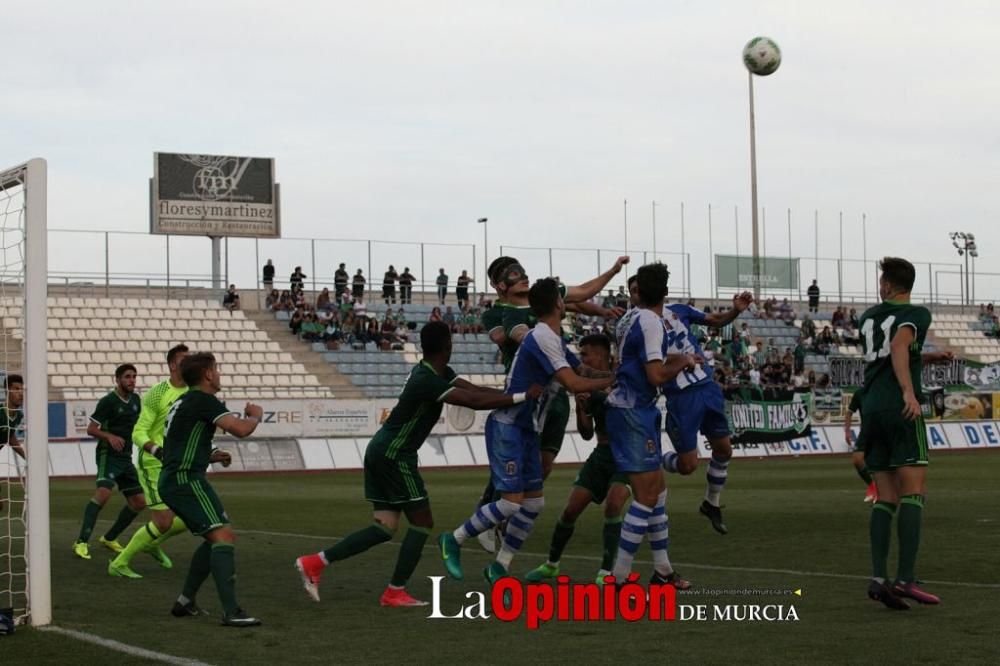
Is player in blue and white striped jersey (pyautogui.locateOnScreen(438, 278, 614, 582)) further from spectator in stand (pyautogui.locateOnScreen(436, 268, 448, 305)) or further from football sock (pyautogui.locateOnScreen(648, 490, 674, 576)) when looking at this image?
spectator in stand (pyautogui.locateOnScreen(436, 268, 448, 305))

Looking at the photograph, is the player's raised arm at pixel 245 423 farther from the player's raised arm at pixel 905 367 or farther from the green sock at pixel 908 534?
the green sock at pixel 908 534

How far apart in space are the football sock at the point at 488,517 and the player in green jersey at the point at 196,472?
1728 millimetres

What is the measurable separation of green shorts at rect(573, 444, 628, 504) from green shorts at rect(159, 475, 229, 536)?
115 inches

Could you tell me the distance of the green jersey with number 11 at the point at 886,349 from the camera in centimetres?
965

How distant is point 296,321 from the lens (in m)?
47.1

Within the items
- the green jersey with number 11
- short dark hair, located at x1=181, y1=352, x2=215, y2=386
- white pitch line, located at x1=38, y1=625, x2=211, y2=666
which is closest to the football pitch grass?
white pitch line, located at x1=38, y1=625, x2=211, y2=666

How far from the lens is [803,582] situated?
36.0 ft

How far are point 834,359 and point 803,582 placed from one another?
117 feet

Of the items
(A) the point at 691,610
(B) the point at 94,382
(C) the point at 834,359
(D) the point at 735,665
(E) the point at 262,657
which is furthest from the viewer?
(C) the point at 834,359

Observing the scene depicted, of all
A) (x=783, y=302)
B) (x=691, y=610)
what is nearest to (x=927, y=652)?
(x=691, y=610)

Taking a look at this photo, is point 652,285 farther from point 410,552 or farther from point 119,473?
point 119,473

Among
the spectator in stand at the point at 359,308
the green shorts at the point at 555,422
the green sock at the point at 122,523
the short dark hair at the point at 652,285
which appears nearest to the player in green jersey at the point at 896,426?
the short dark hair at the point at 652,285

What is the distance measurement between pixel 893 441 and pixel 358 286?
4003 centimetres

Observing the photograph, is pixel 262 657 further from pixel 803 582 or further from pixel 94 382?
pixel 94 382
